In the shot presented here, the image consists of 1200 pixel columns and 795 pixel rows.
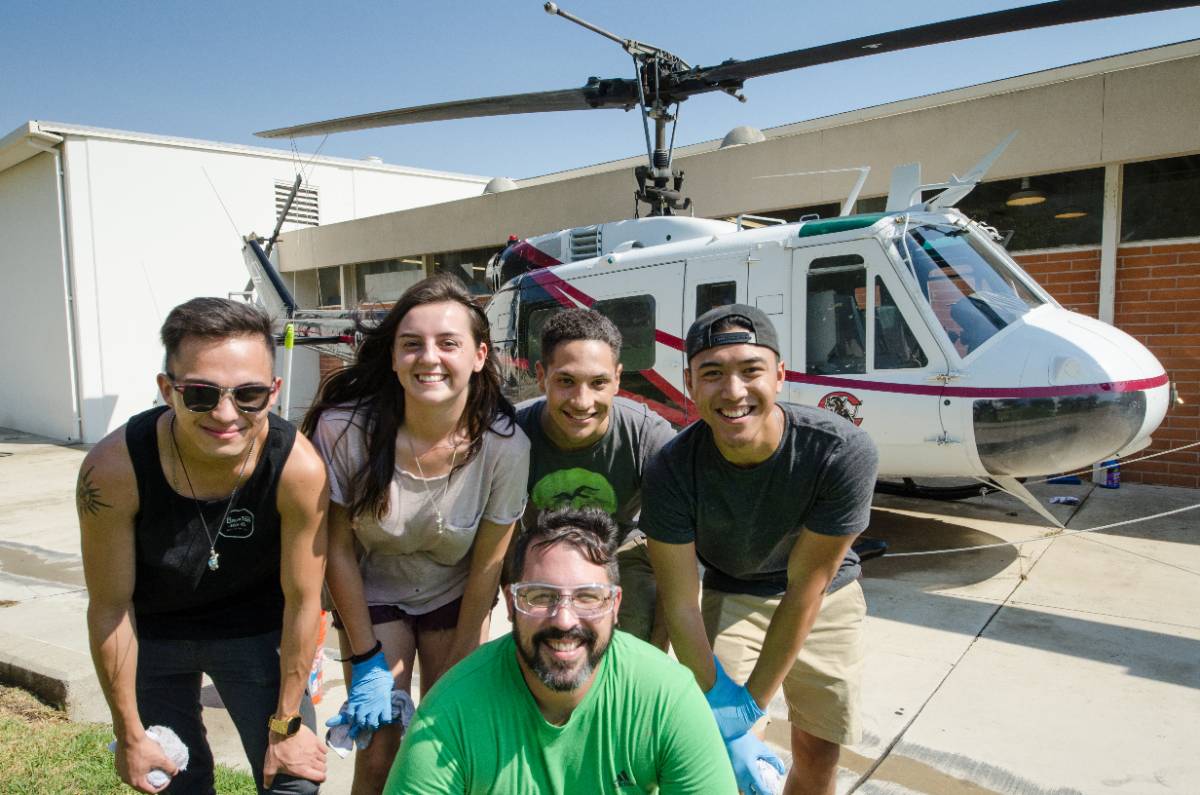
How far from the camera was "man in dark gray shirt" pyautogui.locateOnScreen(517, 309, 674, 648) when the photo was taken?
266cm

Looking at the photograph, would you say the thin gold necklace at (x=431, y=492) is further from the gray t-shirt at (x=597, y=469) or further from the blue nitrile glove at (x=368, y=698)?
the blue nitrile glove at (x=368, y=698)

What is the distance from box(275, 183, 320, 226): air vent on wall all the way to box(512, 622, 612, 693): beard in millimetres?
18552

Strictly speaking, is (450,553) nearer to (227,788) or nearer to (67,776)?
(227,788)

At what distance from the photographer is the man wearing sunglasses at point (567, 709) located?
1.82 m

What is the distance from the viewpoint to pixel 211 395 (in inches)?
82.7

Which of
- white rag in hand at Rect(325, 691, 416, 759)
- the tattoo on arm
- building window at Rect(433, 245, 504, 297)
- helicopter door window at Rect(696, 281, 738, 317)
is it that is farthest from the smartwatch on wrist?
building window at Rect(433, 245, 504, 297)

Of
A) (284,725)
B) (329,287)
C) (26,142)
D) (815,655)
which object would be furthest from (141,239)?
(815,655)

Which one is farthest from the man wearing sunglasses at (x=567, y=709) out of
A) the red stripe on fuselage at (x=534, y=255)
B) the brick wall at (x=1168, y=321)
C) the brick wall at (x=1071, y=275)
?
the brick wall at (x=1071, y=275)

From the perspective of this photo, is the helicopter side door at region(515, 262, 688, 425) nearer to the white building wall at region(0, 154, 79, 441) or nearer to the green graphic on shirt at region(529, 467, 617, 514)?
the green graphic on shirt at region(529, 467, 617, 514)

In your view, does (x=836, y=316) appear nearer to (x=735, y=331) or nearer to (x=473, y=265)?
(x=735, y=331)

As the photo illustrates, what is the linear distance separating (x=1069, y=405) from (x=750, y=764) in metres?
4.01

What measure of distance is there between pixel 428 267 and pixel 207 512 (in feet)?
46.2

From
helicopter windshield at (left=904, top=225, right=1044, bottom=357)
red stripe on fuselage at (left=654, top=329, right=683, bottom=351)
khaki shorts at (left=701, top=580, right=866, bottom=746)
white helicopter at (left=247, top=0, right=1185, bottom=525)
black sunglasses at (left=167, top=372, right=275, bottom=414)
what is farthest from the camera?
red stripe on fuselage at (left=654, top=329, right=683, bottom=351)

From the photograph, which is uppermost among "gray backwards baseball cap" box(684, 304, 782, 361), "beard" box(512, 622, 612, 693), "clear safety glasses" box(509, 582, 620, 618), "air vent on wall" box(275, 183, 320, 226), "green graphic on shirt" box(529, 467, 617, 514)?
"air vent on wall" box(275, 183, 320, 226)
